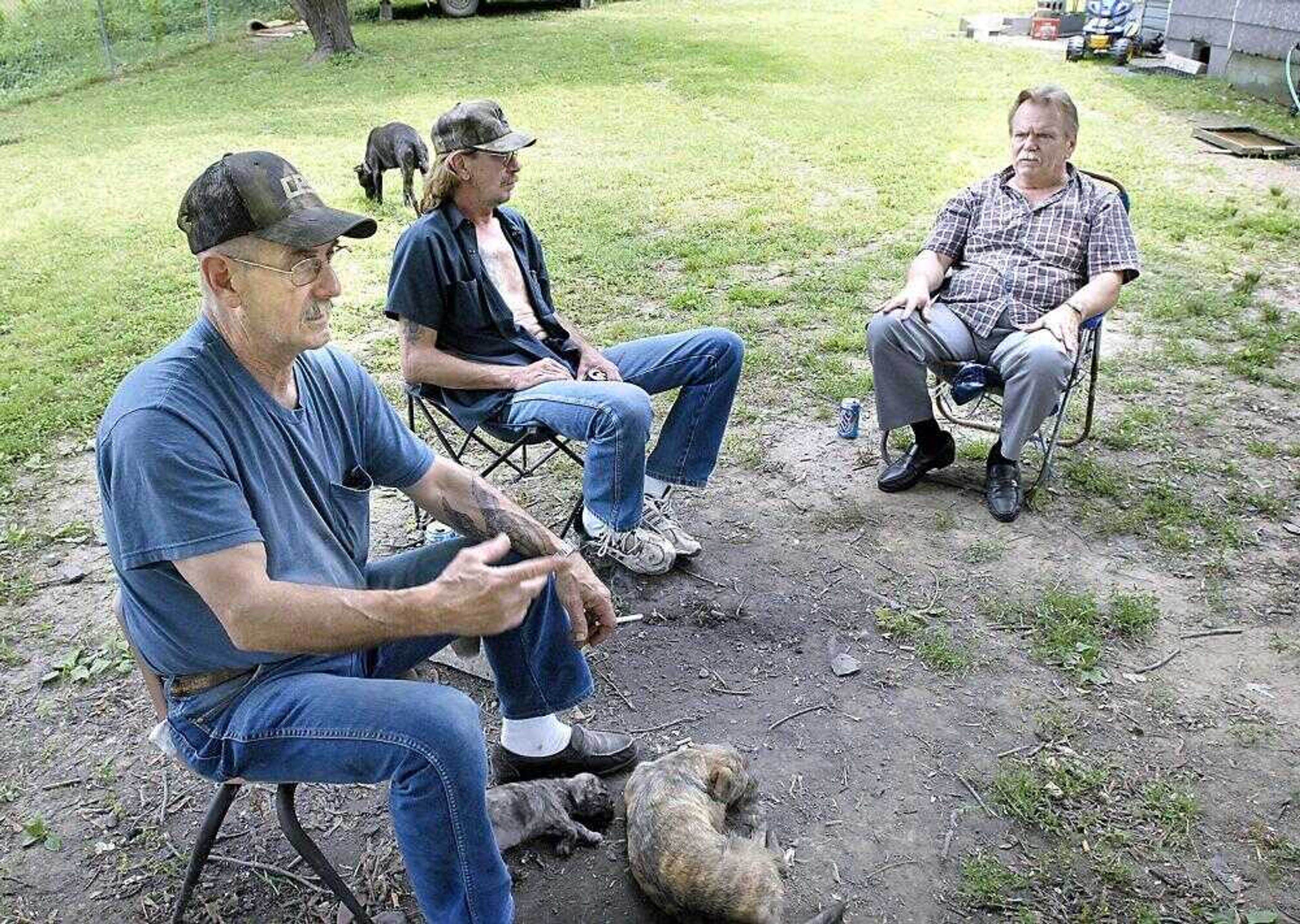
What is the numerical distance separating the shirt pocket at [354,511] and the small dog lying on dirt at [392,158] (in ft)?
19.5

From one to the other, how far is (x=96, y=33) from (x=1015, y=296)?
17.9 metres

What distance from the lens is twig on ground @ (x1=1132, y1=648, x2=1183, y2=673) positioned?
2.95 meters

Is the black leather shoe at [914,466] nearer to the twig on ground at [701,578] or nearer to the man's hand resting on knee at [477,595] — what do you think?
the twig on ground at [701,578]

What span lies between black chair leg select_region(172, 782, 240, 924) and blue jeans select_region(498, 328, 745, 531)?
1.43m

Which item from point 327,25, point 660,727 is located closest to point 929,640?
point 660,727

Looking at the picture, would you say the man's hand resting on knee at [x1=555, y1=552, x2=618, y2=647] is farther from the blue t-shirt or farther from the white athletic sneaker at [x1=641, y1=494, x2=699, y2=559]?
the white athletic sneaker at [x1=641, y1=494, x2=699, y2=559]

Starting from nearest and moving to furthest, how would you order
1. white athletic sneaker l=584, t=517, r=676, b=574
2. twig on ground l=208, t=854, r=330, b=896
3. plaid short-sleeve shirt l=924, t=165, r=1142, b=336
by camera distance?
1. twig on ground l=208, t=854, r=330, b=896
2. white athletic sneaker l=584, t=517, r=676, b=574
3. plaid short-sleeve shirt l=924, t=165, r=1142, b=336

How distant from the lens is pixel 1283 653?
9.82 feet

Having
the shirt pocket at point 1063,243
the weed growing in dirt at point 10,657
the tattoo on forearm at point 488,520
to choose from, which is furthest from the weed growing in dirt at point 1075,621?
the weed growing in dirt at point 10,657

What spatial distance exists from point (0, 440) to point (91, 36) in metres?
15.3

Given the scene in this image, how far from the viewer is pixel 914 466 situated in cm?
396

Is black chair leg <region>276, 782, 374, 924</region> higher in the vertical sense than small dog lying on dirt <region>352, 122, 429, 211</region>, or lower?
lower

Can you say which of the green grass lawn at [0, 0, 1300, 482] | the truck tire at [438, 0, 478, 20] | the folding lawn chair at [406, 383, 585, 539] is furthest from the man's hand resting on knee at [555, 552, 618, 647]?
the truck tire at [438, 0, 478, 20]

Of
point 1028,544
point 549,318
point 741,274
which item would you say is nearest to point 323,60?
point 741,274
